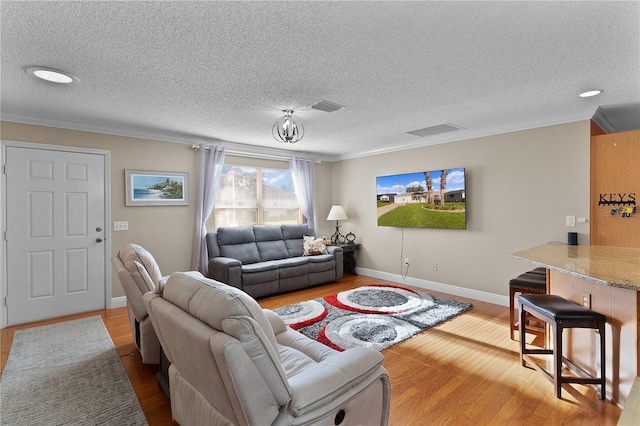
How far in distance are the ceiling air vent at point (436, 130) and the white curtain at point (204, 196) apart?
9.89 ft

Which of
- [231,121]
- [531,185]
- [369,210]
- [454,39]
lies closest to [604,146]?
[531,185]

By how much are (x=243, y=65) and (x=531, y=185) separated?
374 centimetres

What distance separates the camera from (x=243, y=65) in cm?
246

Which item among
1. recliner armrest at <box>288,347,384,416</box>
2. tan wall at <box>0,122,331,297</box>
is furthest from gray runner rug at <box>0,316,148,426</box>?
recliner armrest at <box>288,347,384,416</box>

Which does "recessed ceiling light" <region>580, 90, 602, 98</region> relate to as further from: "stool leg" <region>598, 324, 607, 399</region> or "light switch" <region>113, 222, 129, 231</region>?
"light switch" <region>113, 222, 129, 231</region>

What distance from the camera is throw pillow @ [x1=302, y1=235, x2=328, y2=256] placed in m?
5.67

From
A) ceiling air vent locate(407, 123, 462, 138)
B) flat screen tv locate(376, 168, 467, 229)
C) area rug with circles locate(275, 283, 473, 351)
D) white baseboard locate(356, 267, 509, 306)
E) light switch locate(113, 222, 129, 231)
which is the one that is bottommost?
area rug with circles locate(275, 283, 473, 351)

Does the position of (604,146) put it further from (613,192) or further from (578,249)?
(578,249)

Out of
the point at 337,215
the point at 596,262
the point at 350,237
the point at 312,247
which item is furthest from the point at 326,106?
the point at 350,237

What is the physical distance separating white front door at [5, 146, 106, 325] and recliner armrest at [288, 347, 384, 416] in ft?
13.0

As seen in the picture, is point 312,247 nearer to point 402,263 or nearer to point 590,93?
point 402,263

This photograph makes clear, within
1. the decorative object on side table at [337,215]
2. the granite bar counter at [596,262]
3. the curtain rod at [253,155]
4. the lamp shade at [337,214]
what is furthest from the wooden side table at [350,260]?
the granite bar counter at [596,262]

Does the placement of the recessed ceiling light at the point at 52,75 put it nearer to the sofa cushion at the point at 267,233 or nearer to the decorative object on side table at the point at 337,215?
the sofa cushion at the point at 267,233

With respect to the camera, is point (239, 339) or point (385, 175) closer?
point (239, 339)
